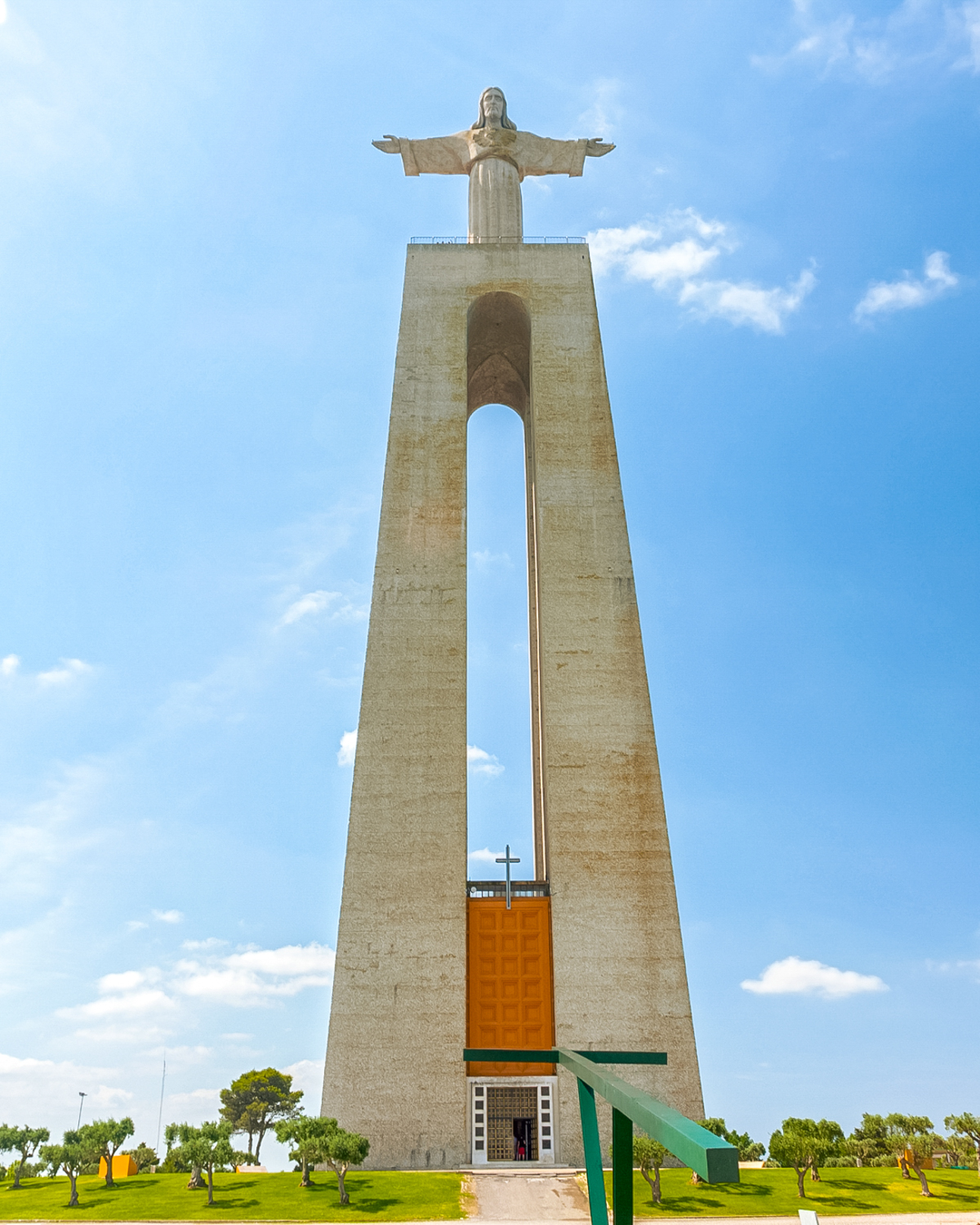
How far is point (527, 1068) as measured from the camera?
17.7 m

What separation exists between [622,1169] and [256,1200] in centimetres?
1383

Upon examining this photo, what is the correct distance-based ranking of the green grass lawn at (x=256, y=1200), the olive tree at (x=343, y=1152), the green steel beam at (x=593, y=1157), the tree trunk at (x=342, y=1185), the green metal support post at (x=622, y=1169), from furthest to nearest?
the olive tree at (x=343, y=1152) → the tree trunk at (x=342, y=1185) → the green grass lawn at (x=256, y=1200) → the green steel beam at (x=593, y=1157) → the green metal support post at (x=622, y=1169)

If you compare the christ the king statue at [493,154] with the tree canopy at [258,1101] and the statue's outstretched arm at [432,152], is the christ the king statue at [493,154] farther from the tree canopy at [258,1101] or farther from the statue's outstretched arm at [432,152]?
the tree canopy at [258,1101]

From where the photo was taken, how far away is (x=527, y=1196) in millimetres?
14508

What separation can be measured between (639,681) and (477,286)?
1103 centimetres

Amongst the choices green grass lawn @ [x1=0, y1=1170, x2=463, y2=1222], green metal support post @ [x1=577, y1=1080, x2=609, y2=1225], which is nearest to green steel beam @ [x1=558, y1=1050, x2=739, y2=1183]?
green metal support post @ [x1=577, y1=1080, x2=609, y2=1225]

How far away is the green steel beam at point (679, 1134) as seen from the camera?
2178 millimetres

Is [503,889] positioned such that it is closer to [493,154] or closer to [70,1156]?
[70,1156]

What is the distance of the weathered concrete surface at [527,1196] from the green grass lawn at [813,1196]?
2.03 feet

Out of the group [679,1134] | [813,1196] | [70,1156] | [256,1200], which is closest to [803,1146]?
[813,1196]

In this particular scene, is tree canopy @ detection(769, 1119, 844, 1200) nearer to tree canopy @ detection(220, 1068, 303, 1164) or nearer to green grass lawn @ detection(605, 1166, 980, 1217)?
green grass lawn @ detection(605, 1166, 980, 1217)

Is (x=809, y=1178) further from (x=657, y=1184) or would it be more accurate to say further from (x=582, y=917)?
(x=582, y=917)

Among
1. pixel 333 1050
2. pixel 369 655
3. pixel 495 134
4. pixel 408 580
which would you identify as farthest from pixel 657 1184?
pixel 495 134

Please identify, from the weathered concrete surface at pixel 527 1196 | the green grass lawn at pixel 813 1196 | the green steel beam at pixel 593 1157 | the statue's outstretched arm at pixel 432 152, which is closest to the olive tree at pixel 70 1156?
the weathered concrete surface at pixel 527 1196
